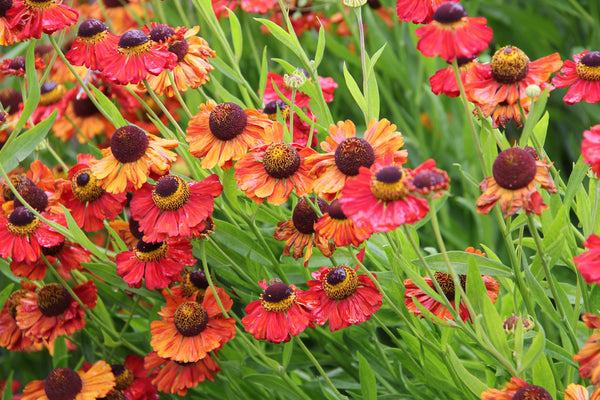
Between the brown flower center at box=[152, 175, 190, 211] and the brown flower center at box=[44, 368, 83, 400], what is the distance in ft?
1.11

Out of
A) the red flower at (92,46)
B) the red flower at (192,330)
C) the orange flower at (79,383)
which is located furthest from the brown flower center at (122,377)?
the red flower at (92,46)

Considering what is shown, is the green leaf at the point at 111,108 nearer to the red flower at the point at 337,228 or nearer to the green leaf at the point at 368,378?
the red flower at the point at 337,228

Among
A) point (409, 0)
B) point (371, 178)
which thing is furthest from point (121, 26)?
point (371, 178)

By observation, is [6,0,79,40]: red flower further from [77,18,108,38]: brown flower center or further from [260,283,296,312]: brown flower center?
[260,283,296,312]: brown flower center

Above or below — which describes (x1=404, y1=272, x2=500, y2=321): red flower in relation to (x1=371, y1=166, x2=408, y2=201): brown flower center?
below

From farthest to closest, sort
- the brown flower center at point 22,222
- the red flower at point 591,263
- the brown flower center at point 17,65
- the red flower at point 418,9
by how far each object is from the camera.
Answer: the brown flower center at point 17,65
the brown flower center at point 22,222
the red flower at point 418,9
the red flower at point 591,263

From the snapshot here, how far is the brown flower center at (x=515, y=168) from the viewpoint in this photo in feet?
Answer: 2.13

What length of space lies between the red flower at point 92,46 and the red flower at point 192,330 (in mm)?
354

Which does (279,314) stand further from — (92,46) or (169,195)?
(92,46)

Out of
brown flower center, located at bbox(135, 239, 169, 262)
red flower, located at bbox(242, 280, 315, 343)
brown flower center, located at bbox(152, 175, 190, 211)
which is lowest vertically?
red flower, located at bbox(242, 280, 315, 343)

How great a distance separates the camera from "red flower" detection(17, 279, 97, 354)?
1.03 metres

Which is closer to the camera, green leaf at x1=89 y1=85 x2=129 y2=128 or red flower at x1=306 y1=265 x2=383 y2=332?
red flower at x1=306 y1=265 x2=383 y2=332

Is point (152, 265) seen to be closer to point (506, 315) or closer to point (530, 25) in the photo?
point (506, 315)

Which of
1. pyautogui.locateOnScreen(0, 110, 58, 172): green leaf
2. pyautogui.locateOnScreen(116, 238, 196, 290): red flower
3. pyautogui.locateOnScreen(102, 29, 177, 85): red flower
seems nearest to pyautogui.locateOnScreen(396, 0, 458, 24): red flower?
pyautogui.locateOnScreen(102, 29, 177, 85): red flower
